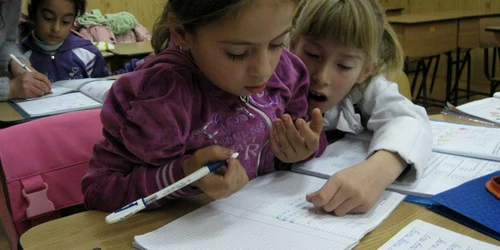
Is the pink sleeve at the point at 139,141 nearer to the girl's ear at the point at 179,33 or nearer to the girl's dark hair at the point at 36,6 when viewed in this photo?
the girl's ear at the point at 179,33

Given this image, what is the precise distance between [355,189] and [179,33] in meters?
0.39

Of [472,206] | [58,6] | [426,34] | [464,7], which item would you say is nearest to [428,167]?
[472,206]

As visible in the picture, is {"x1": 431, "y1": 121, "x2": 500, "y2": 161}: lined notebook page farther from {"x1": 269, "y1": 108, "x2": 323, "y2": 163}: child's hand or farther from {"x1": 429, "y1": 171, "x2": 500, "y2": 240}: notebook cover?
{"x1": 269, "y1": 108, "x2": 323, "y2": 163}: child's hand

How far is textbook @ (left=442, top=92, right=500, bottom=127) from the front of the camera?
1444 mm

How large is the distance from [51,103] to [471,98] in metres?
5.05

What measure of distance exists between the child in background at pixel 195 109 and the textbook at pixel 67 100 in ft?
2.93

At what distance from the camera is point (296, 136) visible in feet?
2.92

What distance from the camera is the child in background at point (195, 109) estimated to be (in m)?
0.74

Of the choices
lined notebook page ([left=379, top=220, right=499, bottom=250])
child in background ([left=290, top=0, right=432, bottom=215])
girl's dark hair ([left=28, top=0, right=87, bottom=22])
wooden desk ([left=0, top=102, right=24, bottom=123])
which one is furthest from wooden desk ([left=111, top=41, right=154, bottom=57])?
lined notebook page ([left=379, top=220, right=499, bottom=250])

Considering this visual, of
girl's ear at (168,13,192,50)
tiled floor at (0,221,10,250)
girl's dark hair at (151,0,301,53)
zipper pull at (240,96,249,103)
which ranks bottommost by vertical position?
tiled floor at (0,221,10,250)

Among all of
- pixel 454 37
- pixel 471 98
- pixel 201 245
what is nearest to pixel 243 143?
pixel 201 245

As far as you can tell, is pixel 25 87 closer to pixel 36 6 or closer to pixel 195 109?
pixel 36 6

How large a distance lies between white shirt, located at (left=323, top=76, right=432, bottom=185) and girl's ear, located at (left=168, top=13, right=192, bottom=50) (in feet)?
1.49

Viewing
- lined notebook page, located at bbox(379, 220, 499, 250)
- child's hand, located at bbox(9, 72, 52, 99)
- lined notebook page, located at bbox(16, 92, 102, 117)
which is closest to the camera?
lined notebook page, located at bbox(379, 220, 499, 250)
